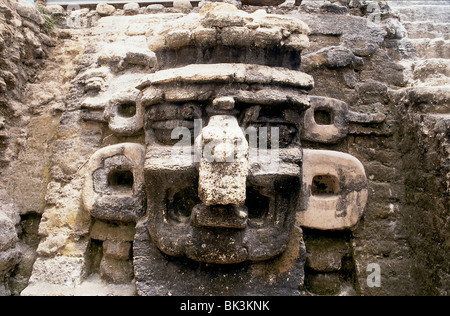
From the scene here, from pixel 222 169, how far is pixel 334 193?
2.70 feet

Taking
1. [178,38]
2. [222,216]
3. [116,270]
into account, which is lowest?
[116,270]

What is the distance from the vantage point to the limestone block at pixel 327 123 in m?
2.12

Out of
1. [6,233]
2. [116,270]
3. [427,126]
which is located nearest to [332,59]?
[427,126]

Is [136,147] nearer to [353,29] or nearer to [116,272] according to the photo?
[116,272]

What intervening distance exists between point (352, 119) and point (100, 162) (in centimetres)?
159

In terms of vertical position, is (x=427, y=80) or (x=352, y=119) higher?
(x=427, y=80)

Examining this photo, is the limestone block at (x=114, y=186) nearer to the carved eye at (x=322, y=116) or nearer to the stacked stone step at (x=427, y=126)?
the carved eye at (x=322, y=116)

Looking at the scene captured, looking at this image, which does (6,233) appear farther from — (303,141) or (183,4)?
(183,4)

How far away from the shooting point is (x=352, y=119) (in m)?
2.19

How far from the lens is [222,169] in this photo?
1555mm

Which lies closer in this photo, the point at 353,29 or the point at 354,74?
the point at 354,74

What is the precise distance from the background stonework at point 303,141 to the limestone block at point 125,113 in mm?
55

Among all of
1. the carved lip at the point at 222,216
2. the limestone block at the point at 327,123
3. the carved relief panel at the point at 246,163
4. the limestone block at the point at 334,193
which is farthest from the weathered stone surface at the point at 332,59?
the carved lip at the point at 222,216

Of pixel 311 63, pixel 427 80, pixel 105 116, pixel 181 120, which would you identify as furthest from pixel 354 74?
pixel 105 116
